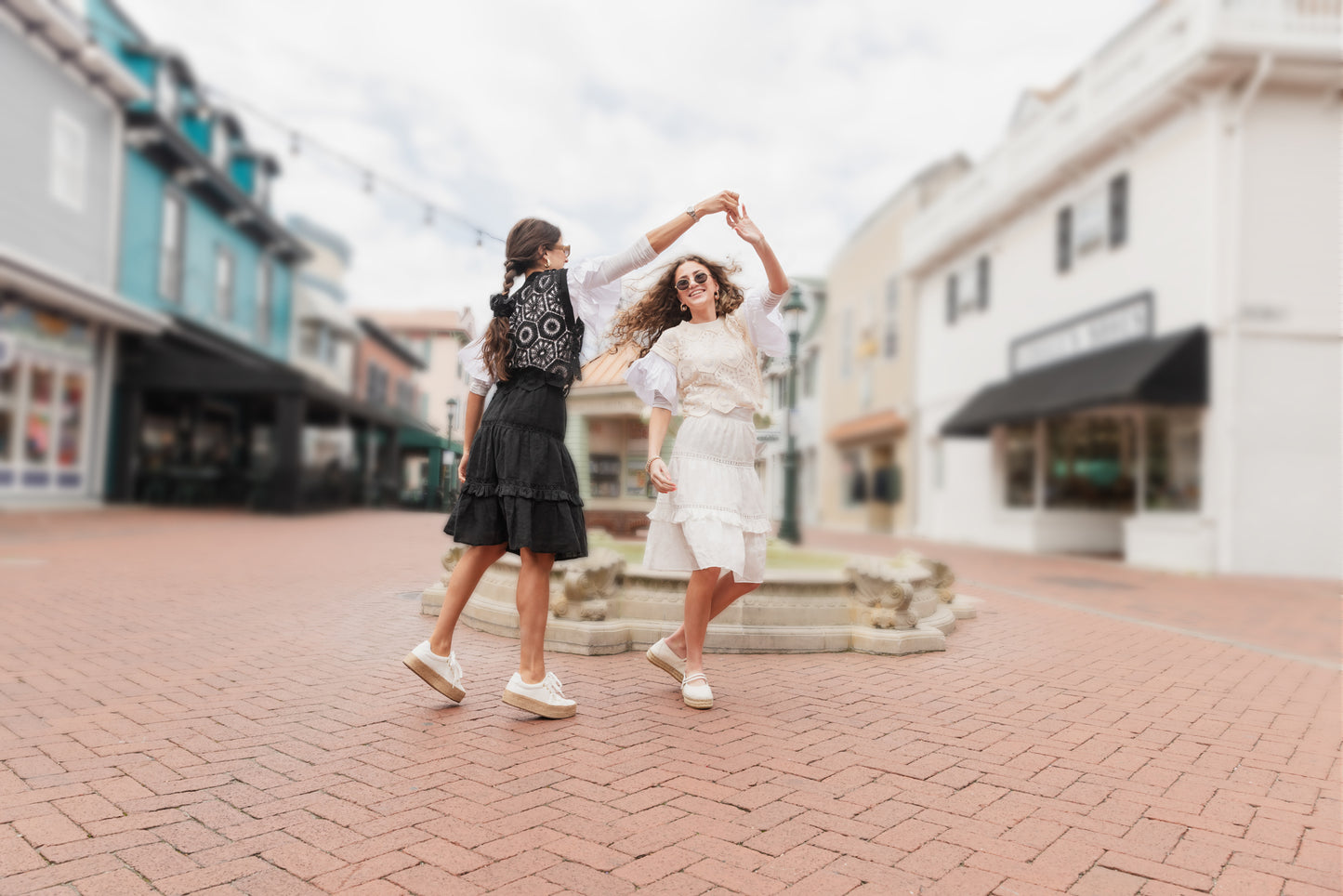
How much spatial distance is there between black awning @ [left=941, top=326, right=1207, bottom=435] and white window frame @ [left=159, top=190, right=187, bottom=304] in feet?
53.9

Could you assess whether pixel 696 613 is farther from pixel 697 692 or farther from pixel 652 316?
pixel 652 316

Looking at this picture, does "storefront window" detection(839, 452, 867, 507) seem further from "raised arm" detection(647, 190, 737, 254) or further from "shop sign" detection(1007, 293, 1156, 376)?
"raised arm" detection(647, 190, 737, 254)

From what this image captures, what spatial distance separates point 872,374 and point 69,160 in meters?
18.5

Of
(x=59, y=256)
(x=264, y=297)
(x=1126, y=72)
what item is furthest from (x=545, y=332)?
(x=264, y=297)

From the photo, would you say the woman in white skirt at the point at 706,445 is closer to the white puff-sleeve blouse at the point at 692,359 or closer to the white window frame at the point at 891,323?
the white puff-sleeve blouse at the point at 692,359

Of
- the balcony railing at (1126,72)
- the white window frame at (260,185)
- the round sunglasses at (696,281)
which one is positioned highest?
the white window frame at (260,185)

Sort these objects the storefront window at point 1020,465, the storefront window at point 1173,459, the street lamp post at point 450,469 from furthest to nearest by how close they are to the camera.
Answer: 1. the storefront window at point 1020,465
2. the storefront window at point 1173,459
3. the street lamp post at point 450,469

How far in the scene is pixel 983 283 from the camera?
17.8m

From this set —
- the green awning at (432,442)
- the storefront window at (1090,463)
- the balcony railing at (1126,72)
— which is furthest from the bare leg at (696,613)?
the storefront window at (1090,463)

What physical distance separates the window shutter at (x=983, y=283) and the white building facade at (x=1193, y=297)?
2.09 meters

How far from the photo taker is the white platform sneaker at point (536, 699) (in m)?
3.21

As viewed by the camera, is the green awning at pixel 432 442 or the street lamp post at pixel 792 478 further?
the street lamp post at pixel 792 478

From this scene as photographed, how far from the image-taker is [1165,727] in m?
3.52

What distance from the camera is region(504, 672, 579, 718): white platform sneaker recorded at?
126 inches
